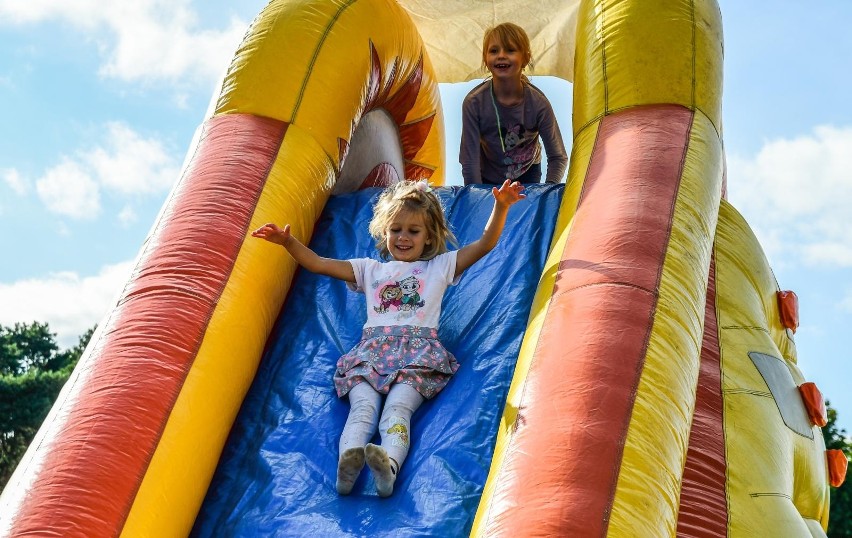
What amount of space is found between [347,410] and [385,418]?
0.21 m

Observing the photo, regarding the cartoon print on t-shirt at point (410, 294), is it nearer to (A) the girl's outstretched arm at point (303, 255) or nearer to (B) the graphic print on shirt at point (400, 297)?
(B) the graphic print on shirt at point (400, 297)

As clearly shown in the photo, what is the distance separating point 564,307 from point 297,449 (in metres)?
0.86

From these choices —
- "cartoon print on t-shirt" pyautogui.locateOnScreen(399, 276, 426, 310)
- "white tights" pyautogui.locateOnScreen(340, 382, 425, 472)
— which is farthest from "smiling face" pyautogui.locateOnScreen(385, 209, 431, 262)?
"white tights" pyautogui.locateOnScreen(340, 382, 425, 472)

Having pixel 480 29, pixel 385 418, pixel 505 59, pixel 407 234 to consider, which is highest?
pixel 480 29

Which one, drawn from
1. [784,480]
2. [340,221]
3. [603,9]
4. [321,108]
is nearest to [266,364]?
[340,221]

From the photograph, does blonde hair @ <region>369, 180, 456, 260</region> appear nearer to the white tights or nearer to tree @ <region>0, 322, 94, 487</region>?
the white tights

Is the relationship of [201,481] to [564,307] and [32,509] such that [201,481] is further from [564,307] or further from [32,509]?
[564,307]

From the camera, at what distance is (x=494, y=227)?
2.87 meters

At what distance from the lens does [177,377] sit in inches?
105

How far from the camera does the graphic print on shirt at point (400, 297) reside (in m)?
2.95

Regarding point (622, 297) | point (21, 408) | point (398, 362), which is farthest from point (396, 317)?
point (21, 408)

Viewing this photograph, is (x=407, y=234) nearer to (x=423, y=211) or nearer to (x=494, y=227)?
(x=423, y=211)

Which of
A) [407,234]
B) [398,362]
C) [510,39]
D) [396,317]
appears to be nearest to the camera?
[398,362]

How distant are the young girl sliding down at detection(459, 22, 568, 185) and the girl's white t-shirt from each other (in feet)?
4.26
